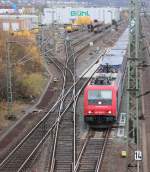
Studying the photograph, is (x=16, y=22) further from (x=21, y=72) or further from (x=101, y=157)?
(x=101, y=157)

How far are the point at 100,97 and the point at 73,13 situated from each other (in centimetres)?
10986

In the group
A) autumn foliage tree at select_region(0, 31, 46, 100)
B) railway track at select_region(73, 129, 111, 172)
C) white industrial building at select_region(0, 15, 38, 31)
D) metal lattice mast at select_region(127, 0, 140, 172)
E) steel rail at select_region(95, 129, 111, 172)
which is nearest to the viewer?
metal lattice mast at select_region(127, 0, 140, 172)

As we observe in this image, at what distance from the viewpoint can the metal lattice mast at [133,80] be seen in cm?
2052

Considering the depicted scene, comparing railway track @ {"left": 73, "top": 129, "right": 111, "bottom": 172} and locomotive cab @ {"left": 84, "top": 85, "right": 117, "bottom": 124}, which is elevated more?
locomotive cab @ {"left": 84, "top": 85, "right": 117, "bottom": 124}

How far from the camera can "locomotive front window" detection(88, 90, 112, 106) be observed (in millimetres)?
31406

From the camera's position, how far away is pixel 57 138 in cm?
3002

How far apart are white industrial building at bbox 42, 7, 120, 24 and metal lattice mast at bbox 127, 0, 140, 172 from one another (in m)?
103

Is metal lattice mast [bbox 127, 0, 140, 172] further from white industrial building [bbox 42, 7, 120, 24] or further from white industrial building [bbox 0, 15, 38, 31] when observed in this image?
white industrial building [bbox 42, 7, 120, 24]

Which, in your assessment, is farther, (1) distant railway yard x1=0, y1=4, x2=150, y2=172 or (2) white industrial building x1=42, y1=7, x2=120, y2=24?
(2) white industrial building x1=42, y1=7, x2=120, y2=24

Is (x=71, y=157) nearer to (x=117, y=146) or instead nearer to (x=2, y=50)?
(x=117, y=146)

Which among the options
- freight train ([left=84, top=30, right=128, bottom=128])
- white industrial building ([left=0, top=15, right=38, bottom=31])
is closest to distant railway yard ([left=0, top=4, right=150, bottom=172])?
freight train ([left=84, top=30, right=128, bottom=128])

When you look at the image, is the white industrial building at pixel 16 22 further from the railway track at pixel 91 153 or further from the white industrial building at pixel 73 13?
the railway track at pixel 91 153

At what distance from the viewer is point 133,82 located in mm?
22031

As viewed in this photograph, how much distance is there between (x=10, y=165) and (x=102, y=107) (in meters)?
7.82
